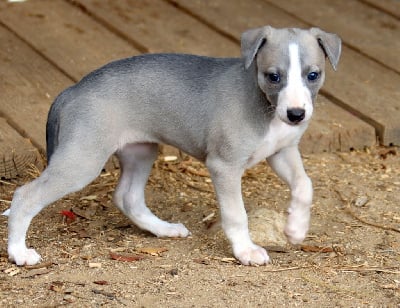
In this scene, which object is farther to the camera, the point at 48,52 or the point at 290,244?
the point at 48,52

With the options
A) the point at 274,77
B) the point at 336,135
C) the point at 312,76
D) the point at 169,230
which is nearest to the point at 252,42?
the point at 274,77

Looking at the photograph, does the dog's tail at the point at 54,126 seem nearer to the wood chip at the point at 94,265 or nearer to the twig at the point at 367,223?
the wood chip at the point at 94,265

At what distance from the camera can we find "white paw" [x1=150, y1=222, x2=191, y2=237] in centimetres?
570

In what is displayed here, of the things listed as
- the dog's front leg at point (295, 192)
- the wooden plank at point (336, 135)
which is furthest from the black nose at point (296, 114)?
the wooden plank at point (336, 135)

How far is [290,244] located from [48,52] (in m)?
2.76

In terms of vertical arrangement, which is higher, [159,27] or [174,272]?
[174,272]

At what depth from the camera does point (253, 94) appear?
5.17 m

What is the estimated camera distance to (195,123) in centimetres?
529

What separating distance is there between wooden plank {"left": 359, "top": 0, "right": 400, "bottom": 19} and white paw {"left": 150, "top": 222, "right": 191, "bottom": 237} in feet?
11.1

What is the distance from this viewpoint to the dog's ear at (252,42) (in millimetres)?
5020

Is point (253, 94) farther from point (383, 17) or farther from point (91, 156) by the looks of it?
point (383, 17)

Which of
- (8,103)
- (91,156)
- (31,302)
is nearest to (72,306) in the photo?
(31,302)

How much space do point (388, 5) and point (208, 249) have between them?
3.71 meters

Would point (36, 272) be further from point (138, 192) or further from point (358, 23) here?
point (358, 23)
